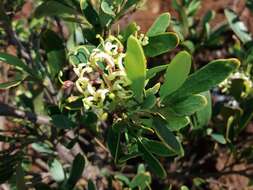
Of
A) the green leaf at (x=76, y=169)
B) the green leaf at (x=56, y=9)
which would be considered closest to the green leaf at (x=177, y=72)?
the green leaf at (x=56, y=9)

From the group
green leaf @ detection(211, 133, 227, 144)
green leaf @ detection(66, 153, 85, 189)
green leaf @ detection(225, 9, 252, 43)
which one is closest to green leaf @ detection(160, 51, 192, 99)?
green leaf @ detection(66, 153, 85, 189)

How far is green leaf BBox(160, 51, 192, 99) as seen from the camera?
821mm

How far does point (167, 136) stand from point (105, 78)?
0.50ft

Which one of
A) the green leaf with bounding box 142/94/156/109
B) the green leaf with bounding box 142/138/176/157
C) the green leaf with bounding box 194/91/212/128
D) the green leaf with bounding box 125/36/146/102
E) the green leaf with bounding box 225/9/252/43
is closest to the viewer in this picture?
the green leaf with bounding box 125/36/146/102

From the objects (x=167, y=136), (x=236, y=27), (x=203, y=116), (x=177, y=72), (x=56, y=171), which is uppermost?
(x=177, y=72)

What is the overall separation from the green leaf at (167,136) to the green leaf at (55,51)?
403mm

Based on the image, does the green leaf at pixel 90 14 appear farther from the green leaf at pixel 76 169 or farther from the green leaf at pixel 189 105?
the green leaf at pixel 76 169

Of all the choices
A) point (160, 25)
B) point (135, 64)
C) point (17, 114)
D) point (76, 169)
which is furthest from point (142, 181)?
point (135, 64)

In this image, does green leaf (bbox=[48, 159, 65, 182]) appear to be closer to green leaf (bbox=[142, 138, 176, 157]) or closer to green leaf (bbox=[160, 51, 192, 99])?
green leaf (bbox=[142, 138, 176, 157])

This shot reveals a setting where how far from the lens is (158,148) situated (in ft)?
3.22

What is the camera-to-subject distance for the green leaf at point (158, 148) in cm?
97

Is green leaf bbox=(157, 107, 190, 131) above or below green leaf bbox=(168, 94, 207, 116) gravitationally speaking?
below

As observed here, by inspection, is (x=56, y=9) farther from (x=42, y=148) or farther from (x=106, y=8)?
(x=42, y=148)

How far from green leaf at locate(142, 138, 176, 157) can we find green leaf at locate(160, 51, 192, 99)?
0.15 metres
